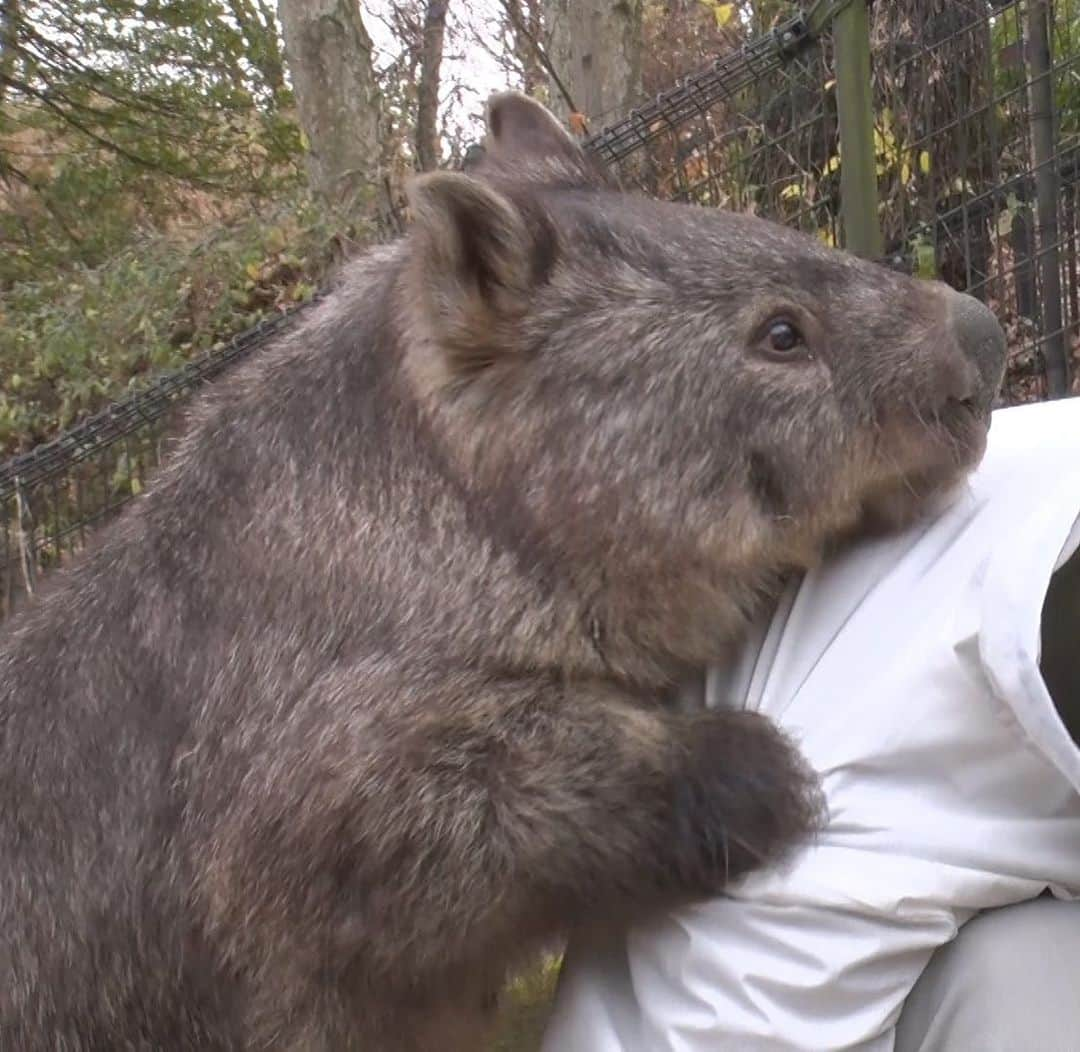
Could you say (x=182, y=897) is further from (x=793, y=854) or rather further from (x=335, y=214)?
(x=335, y=214)

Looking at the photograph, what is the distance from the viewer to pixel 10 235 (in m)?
12.2

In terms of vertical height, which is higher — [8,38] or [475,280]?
[8,38]

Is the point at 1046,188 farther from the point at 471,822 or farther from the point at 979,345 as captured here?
the point at 471,822

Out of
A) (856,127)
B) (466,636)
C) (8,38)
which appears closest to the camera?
(466,636)

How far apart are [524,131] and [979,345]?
1211 millimetres

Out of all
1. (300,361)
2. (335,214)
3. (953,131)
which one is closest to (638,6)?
(335,214)

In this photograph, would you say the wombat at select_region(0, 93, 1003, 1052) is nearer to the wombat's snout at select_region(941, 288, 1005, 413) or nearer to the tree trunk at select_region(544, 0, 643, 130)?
the wombat's snout at select_region(941, 288, 1005, 413)

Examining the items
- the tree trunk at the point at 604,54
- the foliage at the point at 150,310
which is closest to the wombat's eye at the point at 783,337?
the foliage at the point at 150,310

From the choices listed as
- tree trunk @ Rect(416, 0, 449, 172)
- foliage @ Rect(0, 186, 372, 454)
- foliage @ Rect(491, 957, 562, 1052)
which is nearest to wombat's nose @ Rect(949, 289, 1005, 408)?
foliage @ Rect(491, 957, 562, 1052)

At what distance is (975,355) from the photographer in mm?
2447

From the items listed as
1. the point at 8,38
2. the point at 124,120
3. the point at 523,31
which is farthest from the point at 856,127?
the point at 8,38

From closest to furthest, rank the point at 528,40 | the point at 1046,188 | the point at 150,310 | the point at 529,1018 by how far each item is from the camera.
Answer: the point at 529,1018 < the point at 1046,188 < the point at 150,310 < the point at 528,40

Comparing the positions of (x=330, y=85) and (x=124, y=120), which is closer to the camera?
(x=330, y=85)

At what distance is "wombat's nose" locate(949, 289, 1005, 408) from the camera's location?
2428 millimetres
